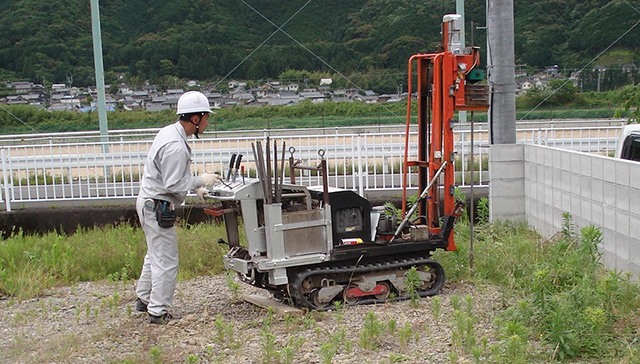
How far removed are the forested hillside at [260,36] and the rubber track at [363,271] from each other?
29.3 m

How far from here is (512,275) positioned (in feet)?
26.8

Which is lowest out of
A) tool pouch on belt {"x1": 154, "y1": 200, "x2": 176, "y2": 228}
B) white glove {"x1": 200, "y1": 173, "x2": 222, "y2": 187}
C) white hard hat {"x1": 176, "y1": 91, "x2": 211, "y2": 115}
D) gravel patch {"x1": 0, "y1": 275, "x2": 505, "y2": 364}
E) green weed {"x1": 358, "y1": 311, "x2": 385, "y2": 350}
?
gravel patch {"x1": 0, "y1": 275, "x2": 505, "y2": 364}

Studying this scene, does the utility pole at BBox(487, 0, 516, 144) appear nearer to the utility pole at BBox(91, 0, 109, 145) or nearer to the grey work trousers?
the grey work trousers

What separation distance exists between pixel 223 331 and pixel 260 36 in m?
41.5

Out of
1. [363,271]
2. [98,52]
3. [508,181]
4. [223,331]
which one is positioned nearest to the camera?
[223,331]

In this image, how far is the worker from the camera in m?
7.32

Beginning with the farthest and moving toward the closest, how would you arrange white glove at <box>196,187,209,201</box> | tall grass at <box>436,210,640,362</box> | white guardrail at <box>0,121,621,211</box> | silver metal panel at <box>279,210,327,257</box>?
white guardrail at <box>0,121,621,211</box> < silver metal panel at <box>279,210,327,257</box> < white glove at <box>196,187,209,201</box> < tall grass at <box>436,210,640,362</box>

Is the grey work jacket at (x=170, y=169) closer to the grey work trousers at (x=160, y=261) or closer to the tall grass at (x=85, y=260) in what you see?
the grey work trousers at (x=160, y=261)

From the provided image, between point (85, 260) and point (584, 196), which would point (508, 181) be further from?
point (85, 260)

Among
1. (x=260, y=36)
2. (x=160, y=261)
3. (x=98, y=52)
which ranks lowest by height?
(x=160, y=261)

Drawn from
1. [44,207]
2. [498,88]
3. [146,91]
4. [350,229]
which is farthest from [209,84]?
[350,229]

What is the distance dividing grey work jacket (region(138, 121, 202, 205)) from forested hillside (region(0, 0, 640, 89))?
30.3 meters

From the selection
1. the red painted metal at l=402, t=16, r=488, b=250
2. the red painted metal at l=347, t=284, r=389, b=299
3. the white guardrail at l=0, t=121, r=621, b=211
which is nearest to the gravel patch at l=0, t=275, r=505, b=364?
the red painted metal at l=347, t=284, r=389, b=299

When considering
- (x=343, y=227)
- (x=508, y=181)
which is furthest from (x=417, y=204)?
(x=508, y=181)
